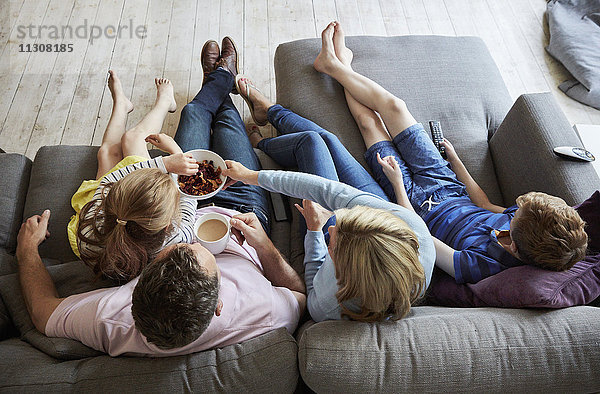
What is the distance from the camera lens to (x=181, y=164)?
146 centimetres

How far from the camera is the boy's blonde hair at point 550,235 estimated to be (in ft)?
3.84

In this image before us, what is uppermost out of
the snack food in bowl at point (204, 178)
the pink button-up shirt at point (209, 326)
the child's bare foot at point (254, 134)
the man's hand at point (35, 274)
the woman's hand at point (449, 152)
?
the woman's hand at point (449, 152)

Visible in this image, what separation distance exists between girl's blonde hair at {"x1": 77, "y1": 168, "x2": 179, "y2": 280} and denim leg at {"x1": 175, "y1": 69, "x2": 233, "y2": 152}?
1.80 feet

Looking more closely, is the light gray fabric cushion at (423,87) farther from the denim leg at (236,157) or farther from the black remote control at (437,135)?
the denim leg at (236,157)

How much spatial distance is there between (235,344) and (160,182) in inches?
20.4

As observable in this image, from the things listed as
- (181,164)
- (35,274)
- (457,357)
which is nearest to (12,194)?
(35,274)

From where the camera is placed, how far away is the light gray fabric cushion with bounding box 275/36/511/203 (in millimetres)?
1883

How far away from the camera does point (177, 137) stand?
1837mm

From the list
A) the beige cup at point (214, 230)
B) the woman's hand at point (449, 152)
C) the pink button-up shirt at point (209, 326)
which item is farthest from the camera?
the woman's hand at point (449, 152)

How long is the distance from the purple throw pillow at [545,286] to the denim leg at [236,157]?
2.59 ft

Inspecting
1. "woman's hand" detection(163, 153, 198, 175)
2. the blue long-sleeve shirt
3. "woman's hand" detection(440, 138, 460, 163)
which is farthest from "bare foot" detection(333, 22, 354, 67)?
"woman's hand" detection(163, 153, 198, 175)

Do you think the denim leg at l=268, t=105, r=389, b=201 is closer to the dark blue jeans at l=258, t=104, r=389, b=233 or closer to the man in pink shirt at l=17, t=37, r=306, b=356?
the dark blue jeans at l=258, t=104, r=389, b=233

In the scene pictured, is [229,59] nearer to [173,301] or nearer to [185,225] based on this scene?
[185,225]

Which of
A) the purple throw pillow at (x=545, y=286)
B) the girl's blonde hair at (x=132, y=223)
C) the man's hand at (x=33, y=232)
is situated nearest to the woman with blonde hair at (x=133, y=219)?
the girl's blonde hair at (x=132, y=223)
